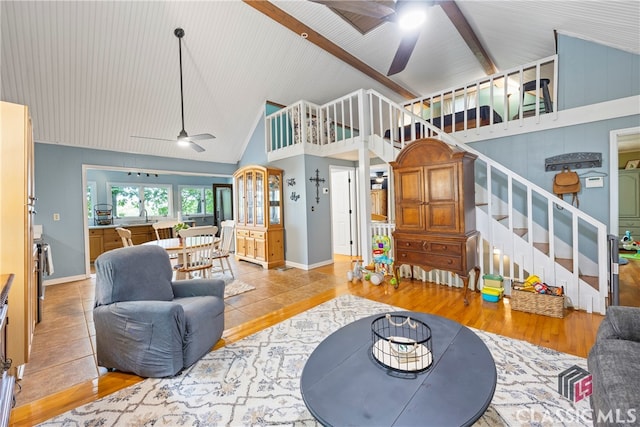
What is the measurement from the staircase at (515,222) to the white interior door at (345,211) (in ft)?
2.78

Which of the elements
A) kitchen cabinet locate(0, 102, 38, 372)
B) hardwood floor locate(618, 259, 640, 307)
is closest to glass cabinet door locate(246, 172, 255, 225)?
kitchen cabinet locate(0, 102, 38, 372)

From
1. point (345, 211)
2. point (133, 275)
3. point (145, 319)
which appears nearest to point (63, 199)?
point (133, 275)

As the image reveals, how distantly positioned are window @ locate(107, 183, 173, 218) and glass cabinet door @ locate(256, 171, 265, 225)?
4.29 meters

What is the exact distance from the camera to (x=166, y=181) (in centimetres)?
822

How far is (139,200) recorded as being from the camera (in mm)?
7820

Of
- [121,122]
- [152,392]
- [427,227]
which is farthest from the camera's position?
[121,122]

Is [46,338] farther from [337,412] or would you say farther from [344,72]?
[344,72]

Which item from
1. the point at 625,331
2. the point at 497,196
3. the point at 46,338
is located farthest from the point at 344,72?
the point at 46,338

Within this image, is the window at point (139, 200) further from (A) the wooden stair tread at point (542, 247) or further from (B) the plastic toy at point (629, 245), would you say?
(B) the plastic toy at point (629, 245)

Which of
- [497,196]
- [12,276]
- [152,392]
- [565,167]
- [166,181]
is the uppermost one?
[166,181]

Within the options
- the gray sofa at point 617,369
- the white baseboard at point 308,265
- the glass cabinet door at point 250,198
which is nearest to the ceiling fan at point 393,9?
the gray sofa at point 617,369

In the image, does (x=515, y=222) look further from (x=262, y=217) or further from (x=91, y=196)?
(x=91, y=196)

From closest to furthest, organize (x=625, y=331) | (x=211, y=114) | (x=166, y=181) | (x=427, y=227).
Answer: (x=625, y=331) < (x=427, y=227) < (x=211, y=114) < (x=166, y=181)

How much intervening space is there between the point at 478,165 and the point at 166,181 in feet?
27.3
